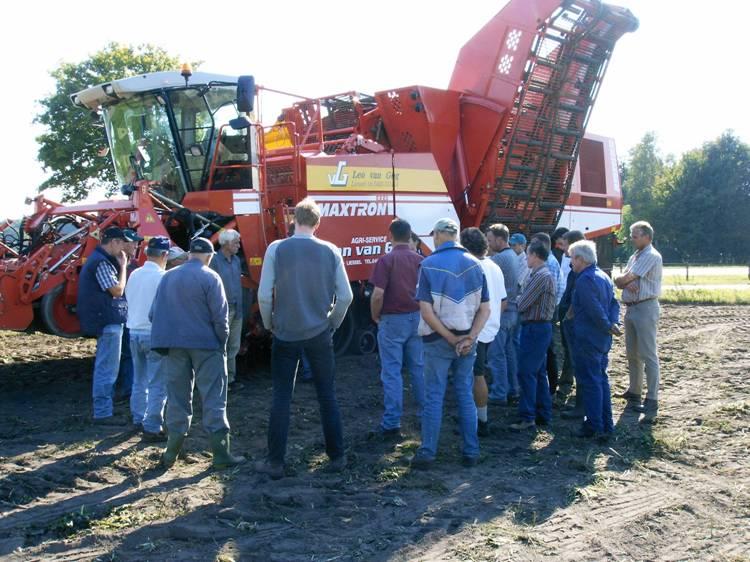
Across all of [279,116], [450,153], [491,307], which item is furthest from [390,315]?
[279,116]

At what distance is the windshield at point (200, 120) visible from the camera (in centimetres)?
870

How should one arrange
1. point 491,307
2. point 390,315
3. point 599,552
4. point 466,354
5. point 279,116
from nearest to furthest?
1. point 599,552
2. point 466,354
3. point 491,307
4. point 390,315
5. point 279,116

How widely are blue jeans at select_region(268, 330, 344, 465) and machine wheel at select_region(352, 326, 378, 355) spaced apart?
4537mm

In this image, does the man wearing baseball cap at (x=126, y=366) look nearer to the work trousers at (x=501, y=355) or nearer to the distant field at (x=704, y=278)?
the work trousers at (x=501, y=355)

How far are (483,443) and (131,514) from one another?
9.55ft

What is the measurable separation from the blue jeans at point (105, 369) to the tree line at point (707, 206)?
48565mm

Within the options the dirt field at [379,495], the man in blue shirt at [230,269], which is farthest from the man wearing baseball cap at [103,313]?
the man in blue shirt at [230,269]

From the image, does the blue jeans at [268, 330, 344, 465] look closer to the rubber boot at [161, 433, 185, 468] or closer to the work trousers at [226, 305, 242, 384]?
the rubber boot at [161, 433, 185, 468]

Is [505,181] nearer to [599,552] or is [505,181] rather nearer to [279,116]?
[279,116]

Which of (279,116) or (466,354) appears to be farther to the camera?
(279,116)

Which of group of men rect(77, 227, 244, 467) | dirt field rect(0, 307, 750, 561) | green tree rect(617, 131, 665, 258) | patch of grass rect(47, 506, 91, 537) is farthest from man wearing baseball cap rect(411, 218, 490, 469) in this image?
green tree rect(617, 131, 665, 258)

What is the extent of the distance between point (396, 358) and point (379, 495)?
1.75 metres

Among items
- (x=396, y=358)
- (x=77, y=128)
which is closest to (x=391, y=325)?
(x=396, y=358)

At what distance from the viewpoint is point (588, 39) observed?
1058cm
